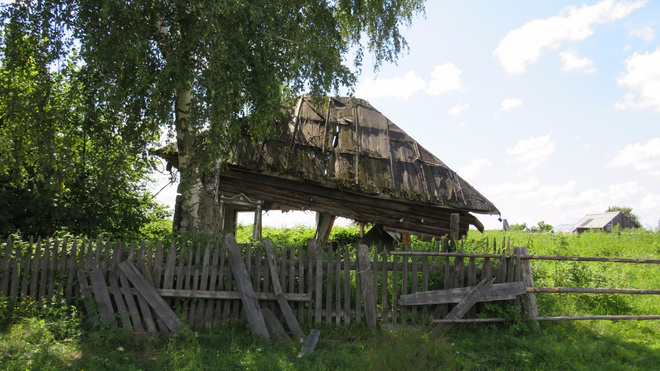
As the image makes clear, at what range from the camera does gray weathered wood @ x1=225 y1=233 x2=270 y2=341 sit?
21.7ft

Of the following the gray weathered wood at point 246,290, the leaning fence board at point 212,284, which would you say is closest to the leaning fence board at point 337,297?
the gray weathered wood at point 246,290

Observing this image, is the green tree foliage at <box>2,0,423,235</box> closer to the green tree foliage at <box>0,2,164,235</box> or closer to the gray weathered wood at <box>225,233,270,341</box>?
the green tree foliage at <box>0,2,164,235</box>

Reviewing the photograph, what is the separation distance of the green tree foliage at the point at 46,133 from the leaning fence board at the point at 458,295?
5.52 metres

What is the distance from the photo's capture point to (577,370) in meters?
5.55

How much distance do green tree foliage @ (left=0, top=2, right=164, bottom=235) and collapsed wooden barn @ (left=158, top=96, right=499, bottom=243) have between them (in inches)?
94.9

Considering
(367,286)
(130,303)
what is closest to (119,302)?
(130,303)

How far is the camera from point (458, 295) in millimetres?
6988

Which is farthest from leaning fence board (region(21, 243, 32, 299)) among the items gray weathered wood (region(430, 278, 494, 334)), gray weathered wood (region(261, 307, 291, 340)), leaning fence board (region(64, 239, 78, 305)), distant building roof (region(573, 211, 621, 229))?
distant building roof (region(573, 211, 621, 229))

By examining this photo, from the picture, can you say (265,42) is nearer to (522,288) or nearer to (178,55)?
(178,55)

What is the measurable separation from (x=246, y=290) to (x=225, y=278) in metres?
0.49

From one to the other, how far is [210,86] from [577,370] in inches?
255

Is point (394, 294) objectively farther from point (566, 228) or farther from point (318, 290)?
point (566, 228)

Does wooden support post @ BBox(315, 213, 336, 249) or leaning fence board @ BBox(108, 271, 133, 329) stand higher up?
wooden support post @ BBox(315, 213, 336, 249)

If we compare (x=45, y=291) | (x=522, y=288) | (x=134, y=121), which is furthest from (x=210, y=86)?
(x=522, y=288)
